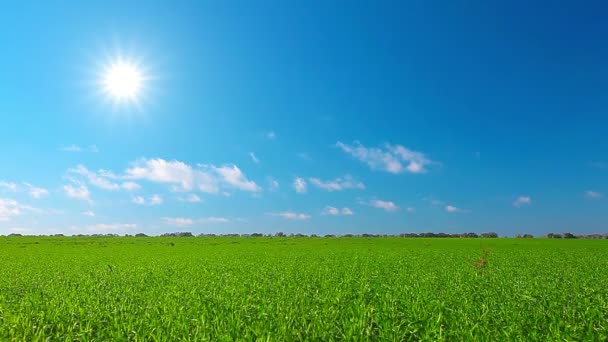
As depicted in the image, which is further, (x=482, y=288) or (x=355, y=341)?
(x=482, y=288)

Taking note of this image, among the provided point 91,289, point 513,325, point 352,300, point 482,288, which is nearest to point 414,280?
point 482,288

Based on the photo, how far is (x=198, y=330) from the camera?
7.25m

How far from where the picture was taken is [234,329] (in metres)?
7.44

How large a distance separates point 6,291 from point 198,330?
31.3 ft

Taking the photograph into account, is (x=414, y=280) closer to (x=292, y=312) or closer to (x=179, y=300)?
(x=292, y=312)

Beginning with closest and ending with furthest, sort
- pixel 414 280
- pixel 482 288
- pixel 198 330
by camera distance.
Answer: pixel 198 330 < pixel 482 288 < pixel 414 280

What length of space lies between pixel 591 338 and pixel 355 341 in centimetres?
450

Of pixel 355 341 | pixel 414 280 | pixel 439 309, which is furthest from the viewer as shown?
pixel 414 280

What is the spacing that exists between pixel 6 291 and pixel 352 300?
38.4ft

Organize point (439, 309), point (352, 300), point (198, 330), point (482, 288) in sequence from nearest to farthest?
1. point (198, 330)
2. point (439, 309)
3. point (352, 300)
4. point (482, 288)

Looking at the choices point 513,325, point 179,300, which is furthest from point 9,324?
point 513,325

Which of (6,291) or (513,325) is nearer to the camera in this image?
(513,325)

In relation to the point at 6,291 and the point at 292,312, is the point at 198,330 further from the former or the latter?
the point at 6,291

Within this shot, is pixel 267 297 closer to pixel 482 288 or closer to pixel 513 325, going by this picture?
pixel 513 325
